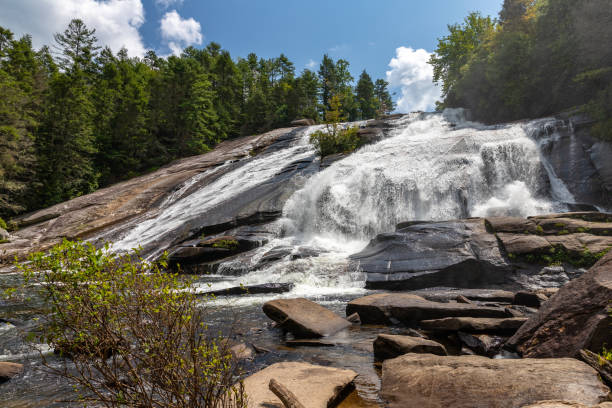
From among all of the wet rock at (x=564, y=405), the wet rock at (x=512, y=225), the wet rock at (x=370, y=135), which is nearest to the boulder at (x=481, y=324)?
the wet rock at (x=564, y=405)

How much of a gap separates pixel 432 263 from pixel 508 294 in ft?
8.55

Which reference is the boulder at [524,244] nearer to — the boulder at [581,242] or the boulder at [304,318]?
the boulder at [581,242]

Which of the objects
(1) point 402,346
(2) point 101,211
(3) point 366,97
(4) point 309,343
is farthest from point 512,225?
(3) point 366,97

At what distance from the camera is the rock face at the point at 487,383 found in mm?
2835

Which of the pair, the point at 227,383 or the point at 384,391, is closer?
the point at 227,383

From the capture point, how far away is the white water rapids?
1318 cm

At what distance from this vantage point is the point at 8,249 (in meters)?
19.3

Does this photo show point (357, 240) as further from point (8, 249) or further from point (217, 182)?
point (8, 249)

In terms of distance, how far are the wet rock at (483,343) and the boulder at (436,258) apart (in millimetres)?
4452

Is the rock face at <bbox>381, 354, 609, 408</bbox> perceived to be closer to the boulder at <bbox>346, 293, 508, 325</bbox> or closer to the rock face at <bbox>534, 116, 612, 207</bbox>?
the boulder at <bbox>346, 293, 508, 325</bbox>

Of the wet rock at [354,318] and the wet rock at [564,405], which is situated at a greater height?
the wet rock at [564,405]

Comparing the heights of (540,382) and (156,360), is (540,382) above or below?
below

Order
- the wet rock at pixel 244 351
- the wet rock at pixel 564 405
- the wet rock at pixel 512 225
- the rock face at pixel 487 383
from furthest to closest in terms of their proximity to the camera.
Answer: the wet rock at pixel 512 225, the wet rock at pixel 244 351, the rock face at pixel 487 383, the wet rock at pixel 564 405

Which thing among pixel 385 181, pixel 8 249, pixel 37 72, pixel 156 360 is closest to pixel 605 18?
pixel 385 181
